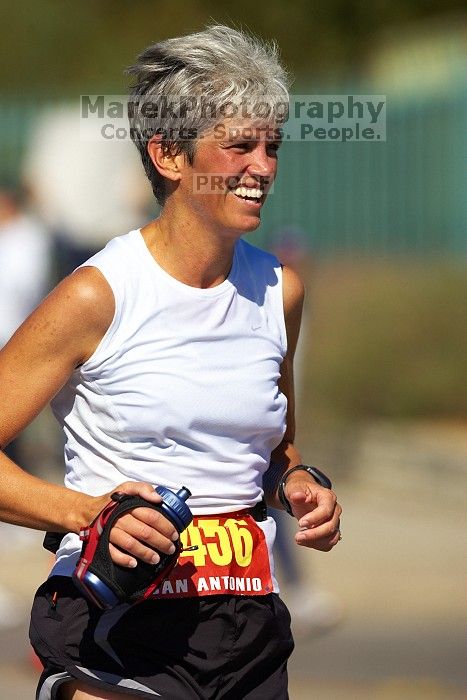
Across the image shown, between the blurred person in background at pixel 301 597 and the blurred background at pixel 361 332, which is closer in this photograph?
the blurred background at pixel 361 332

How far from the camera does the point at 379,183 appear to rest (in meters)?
15.1

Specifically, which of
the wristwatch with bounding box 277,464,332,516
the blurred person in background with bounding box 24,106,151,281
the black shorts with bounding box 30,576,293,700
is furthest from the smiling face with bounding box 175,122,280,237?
the blurred person in background with bounding box 24,106,151,281

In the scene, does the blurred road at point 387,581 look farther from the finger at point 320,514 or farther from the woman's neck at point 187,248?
the woman's neck at point 187,248

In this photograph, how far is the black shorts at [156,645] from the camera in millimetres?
3020

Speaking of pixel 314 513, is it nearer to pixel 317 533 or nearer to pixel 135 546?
pixel 317 533

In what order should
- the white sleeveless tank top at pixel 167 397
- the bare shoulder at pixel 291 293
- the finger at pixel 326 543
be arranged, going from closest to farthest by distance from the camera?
the white sleeveless tank top at pixel 167 397, the finger at pixel 326 543, the bare shoulder at pixel 291 293

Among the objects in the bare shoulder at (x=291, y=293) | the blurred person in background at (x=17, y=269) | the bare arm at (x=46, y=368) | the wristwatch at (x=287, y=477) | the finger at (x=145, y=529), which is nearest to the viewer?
the finger at (x=145, y=529)

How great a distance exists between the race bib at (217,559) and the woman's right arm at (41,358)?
0.30m

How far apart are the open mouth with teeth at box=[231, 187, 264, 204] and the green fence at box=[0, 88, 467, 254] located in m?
11.5

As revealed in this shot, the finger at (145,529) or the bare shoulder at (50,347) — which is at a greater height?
the bare shoulder at (50,347)

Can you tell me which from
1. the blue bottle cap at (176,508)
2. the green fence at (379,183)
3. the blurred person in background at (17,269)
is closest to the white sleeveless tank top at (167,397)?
the blue bottle cap at (176,508)

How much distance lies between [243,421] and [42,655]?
26.7 inches

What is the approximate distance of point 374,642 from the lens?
648 centimetres

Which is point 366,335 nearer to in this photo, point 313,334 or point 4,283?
point 313,334
